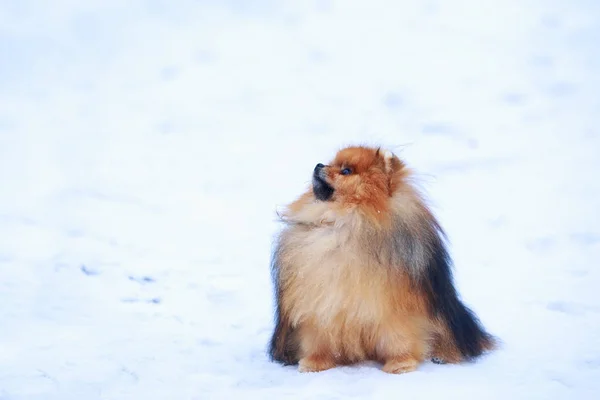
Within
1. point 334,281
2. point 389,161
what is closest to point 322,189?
point 389,161

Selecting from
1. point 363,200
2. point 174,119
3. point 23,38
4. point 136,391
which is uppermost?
point 23,38

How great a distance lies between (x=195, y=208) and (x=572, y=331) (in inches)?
157

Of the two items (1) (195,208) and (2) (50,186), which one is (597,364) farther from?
(2) (50,186)

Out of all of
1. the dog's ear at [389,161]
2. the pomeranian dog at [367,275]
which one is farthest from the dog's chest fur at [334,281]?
the dog's ear at [389,161]

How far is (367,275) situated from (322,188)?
50 centimetres

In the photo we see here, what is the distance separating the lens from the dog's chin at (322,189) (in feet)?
12.6

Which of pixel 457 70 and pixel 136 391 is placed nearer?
pixel 136 391

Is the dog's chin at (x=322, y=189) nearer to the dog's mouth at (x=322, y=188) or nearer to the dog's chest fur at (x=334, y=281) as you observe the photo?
the dog's mouth at (x=322, y=188)

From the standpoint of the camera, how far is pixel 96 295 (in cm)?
536

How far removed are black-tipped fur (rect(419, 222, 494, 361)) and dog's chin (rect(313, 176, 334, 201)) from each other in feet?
1.71

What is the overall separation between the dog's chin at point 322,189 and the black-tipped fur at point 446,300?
1.71 feet

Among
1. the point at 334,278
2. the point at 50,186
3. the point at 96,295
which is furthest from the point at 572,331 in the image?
the point at 50,186

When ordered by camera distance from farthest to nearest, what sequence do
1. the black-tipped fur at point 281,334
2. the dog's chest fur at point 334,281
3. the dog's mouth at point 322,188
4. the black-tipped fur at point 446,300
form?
the black-tipped fur at point 281,334 → the dog's mouth at point 322,188 → the black-tipped fur at point 446,300 → the dog's chest fur at point 334,281

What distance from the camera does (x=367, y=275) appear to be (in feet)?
11.8
